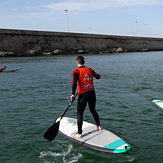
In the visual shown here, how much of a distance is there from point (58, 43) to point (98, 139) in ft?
174

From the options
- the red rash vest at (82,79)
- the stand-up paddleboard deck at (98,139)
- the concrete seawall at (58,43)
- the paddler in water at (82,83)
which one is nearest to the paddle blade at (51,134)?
the stand-up paddleboard deck at (98,139)

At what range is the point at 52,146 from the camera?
5680mm

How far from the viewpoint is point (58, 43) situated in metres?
56.9

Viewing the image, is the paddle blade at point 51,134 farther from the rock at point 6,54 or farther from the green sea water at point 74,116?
the rock at point 6,54

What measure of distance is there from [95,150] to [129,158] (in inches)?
32.9

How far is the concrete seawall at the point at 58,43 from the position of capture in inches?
1887

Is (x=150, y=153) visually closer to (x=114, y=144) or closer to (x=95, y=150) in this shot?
(x=114, y=144)

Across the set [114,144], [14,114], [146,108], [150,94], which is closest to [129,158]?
[114,144]

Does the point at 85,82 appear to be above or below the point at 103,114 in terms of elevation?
above

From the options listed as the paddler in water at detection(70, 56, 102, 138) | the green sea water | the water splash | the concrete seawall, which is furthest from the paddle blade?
the concrete seawall

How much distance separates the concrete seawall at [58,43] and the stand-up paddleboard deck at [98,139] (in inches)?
1717

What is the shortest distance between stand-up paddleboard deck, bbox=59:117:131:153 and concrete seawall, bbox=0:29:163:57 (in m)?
43.6

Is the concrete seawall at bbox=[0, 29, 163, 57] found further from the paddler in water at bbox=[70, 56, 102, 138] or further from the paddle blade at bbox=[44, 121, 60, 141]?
the paddler in water at bbox=[70, 56, 102, 138]

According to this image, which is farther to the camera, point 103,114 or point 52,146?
point 103,114
